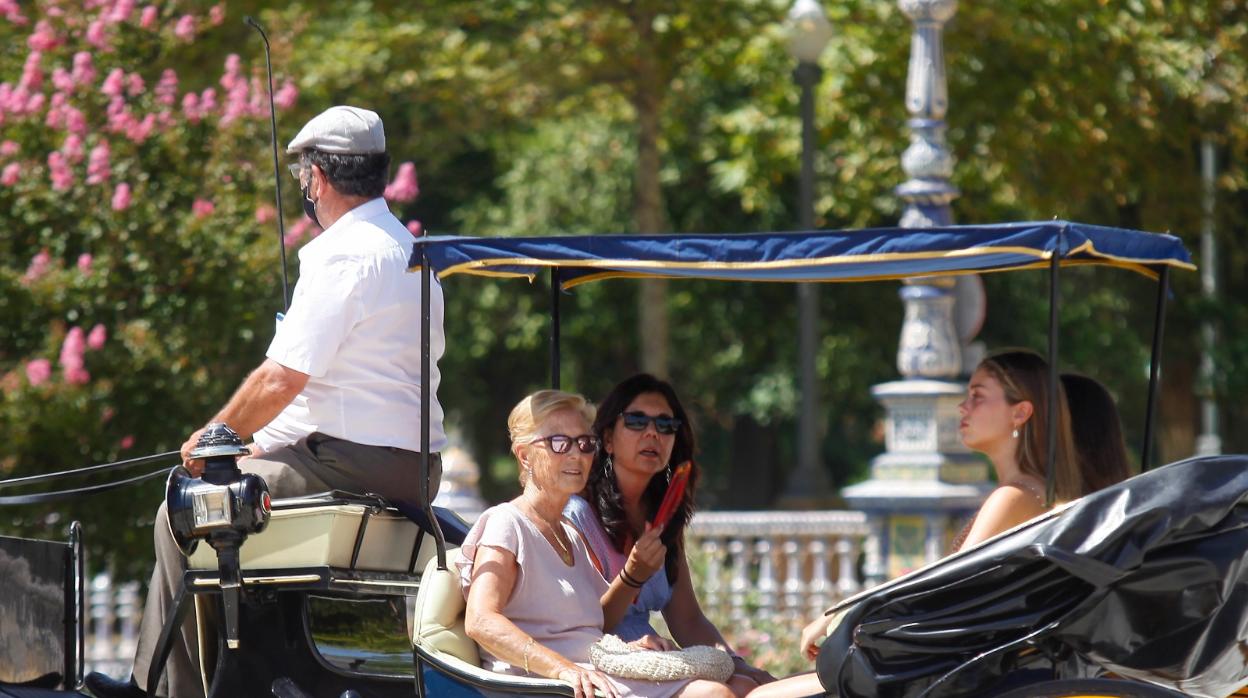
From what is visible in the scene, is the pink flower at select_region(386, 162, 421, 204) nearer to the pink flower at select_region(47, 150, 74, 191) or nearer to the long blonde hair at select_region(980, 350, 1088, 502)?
the pink flower at select_region(47, 150, 74, 191)


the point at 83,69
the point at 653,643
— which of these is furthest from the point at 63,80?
the point at 653,643

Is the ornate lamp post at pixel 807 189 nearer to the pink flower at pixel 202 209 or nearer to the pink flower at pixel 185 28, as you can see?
the pink flower at pixel 185 28

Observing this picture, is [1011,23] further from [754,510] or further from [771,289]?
[754,510]

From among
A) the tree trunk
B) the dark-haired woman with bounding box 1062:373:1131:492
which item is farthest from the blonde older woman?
the tree trunk

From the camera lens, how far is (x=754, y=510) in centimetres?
2094

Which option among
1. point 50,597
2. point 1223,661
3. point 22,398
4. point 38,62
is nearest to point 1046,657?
point 1223,661

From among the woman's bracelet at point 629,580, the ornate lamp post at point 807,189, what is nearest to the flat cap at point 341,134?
the woman's bracelet at point 629,580

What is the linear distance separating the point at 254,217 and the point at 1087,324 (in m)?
11.8

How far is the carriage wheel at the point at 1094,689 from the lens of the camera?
12.3ft

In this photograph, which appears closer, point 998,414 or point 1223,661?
point 1223,661

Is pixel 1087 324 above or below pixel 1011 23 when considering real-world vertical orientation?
below

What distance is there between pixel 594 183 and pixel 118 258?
11.1 metres

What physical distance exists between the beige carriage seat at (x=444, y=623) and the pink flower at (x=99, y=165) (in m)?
4.56

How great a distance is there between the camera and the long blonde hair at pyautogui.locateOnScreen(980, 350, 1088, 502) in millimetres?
4633
